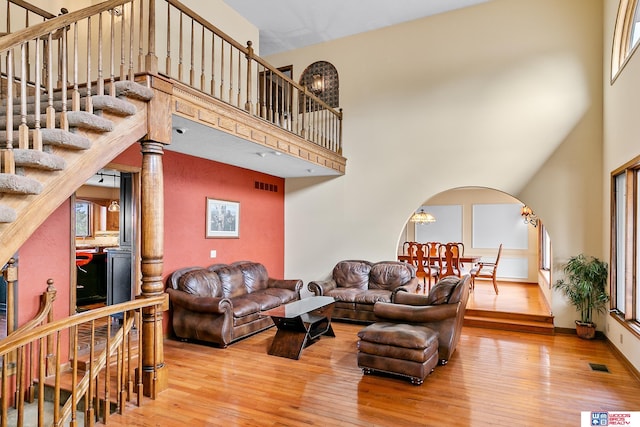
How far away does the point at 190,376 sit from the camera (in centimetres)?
396

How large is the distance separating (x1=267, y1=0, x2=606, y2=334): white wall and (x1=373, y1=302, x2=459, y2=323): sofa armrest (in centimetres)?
260

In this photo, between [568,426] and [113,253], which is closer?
[568,426]

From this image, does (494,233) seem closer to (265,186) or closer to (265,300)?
(265,186)

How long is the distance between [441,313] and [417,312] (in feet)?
0.85

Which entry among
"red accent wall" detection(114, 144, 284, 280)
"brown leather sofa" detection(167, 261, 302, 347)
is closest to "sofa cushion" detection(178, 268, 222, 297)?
"brown leather sofa" detection(167, 261, 302, 347)

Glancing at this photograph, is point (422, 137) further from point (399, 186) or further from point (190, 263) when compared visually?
point (190, 263)

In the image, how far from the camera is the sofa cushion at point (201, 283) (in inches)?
206

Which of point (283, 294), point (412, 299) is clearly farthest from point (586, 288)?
point (283, 294)

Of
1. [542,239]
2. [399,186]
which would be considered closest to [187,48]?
[399,186]

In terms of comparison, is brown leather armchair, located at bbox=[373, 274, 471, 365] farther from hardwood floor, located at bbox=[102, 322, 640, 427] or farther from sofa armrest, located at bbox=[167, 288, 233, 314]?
sofa armrest, located at bbox=[167, 288, 233, 314]

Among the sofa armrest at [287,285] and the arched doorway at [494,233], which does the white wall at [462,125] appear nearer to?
the sofa armrest at [287,285]

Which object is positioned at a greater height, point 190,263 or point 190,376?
point 190,263

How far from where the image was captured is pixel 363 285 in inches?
265

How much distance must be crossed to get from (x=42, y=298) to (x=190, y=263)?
2075 millimetres
